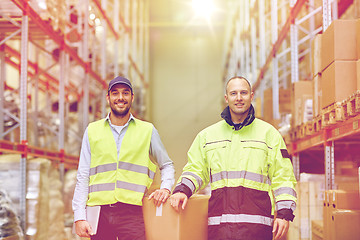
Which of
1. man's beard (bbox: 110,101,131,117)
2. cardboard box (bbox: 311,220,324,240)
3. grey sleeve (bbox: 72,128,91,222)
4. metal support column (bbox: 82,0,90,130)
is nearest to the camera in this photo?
grey sleeve (bbox: 72,128,91,222)

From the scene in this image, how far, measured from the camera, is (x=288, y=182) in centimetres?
315

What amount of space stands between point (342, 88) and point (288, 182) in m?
1.83

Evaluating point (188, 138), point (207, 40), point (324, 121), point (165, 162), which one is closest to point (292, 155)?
point (324, 121)

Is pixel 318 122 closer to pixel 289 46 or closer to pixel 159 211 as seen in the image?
pixel 159 211

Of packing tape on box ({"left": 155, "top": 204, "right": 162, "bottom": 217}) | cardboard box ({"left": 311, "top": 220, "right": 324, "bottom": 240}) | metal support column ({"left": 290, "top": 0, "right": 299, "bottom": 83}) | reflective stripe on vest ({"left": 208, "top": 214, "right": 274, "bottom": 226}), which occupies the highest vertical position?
metal support column ({"left": 290, "top": 0, "right": 299, "bottom": 83})

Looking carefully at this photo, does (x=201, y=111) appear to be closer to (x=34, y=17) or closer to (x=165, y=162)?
(x=34, y=17)

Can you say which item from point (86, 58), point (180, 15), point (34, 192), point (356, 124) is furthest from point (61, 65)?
point (180, 15)

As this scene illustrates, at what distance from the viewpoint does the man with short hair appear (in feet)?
10.2

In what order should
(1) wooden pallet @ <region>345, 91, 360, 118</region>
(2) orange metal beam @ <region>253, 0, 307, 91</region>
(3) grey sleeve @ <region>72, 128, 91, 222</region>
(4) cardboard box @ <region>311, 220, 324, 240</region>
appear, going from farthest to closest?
(2) orange metal beam @ <region>253, 0, 307, 91</region>, (4) cardboard box @ <region>311, 220, 324, 240</region>, (1) wooden pallet @ <region>345, 91, 360, 118</region>, (3) grey sleeve @ <region>72, 128, 91, 222</region>

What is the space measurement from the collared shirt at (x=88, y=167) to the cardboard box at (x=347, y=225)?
164 centimetres

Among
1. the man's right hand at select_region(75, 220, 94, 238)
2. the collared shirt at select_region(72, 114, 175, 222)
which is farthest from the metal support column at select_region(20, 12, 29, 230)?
the man's right hand at select_region(75, 220, 94, 238)

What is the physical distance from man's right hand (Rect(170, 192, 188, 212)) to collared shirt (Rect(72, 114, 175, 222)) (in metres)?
0.18

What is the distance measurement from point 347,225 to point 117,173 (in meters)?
2.11

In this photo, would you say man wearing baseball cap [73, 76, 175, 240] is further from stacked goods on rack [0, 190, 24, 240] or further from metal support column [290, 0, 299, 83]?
metal support column [290, 0, 299, 83]
